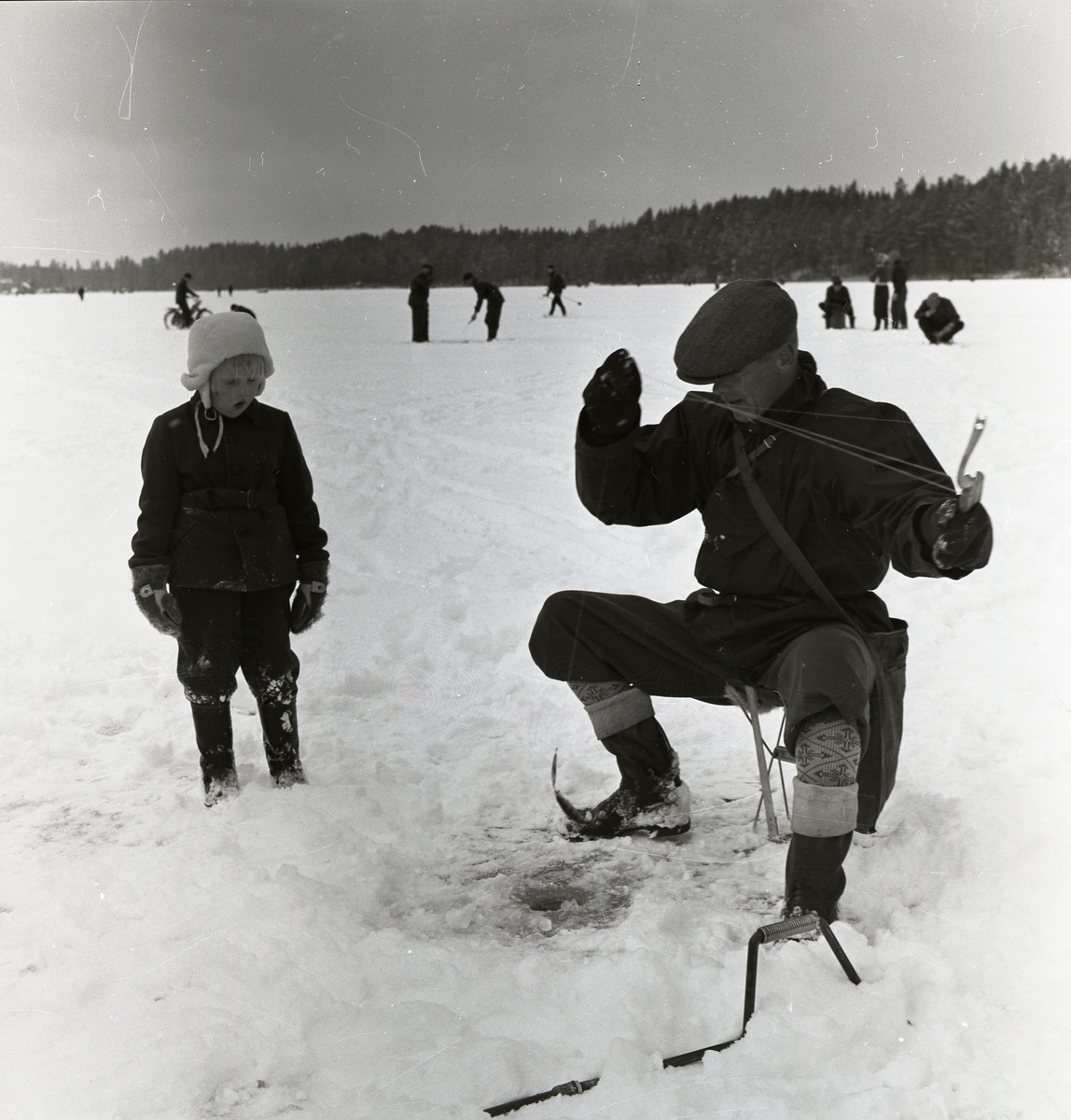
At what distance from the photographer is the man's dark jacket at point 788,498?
249 cm

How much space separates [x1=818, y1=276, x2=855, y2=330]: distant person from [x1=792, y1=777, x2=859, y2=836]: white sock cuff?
1405 cm

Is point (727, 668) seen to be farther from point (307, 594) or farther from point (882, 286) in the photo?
point (882, 286)

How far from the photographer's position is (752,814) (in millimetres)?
3252

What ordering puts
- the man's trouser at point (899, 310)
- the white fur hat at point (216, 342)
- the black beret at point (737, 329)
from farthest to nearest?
the man's trouser at point (899, 310)
the white fur hat at point (216, 342)
the black beret at point (737, 329)

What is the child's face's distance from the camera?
3.07m

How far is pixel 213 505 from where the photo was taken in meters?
3.13

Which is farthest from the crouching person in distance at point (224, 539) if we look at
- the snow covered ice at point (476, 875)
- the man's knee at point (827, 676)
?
the man's knee at point (827, 676)

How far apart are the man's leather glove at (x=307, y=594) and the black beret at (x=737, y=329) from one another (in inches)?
53.5

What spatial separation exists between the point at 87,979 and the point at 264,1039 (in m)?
0.45

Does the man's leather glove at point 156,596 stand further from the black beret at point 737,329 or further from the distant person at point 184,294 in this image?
the distant person at point 184,294

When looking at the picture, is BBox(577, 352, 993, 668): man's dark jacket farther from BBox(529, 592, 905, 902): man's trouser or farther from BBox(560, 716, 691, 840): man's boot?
BBox(560, 716, 691, 840): man's boot

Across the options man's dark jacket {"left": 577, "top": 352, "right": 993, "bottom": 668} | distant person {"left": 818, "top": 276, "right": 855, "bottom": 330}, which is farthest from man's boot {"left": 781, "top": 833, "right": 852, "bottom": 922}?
distant person {"left": 818, "top": 276, "right": 855, "bottom": 330}

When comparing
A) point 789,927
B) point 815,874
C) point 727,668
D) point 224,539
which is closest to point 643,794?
point 727,668

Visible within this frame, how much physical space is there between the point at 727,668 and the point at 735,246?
16.6 feet
